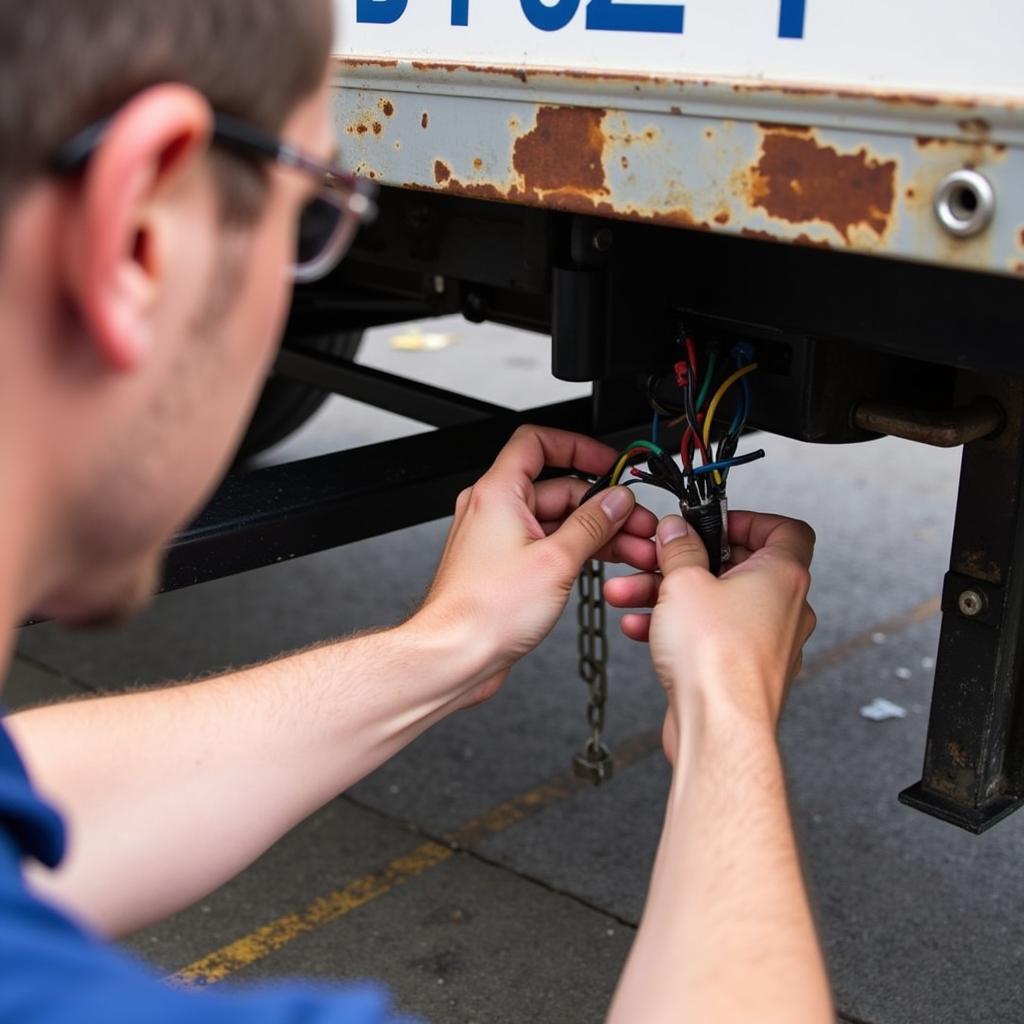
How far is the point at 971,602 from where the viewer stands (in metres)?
1.90

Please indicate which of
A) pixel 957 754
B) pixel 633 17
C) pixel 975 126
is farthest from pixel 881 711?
pixel 975 126

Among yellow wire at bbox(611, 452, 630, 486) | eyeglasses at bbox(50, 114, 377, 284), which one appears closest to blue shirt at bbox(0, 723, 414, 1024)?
eyeglasses at bbox(50, 114, 377, 284)

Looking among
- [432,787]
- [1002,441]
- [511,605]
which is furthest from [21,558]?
[432,787]

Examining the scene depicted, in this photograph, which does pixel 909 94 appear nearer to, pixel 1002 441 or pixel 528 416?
pixel 1002 441

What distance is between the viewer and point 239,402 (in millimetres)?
1055

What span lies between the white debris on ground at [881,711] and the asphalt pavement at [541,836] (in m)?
0.03

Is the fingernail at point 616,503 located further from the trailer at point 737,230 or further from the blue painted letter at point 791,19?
the blue painted letter at point 791,19

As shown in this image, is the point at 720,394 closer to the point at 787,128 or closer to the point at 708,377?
the point at 708,377

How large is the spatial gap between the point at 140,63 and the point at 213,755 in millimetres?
1037

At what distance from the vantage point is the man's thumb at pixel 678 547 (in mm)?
1772

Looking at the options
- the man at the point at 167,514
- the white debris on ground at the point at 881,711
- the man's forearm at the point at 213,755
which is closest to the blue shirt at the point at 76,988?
the man at the point at 167,514

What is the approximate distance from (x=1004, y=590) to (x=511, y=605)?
0.63 m

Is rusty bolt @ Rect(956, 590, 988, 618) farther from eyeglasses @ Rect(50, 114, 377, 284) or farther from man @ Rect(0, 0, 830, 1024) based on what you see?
eyeglasses @ Rect(50, 114, 377, 284)

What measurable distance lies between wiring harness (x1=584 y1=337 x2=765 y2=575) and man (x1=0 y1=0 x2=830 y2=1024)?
6.5 inches
